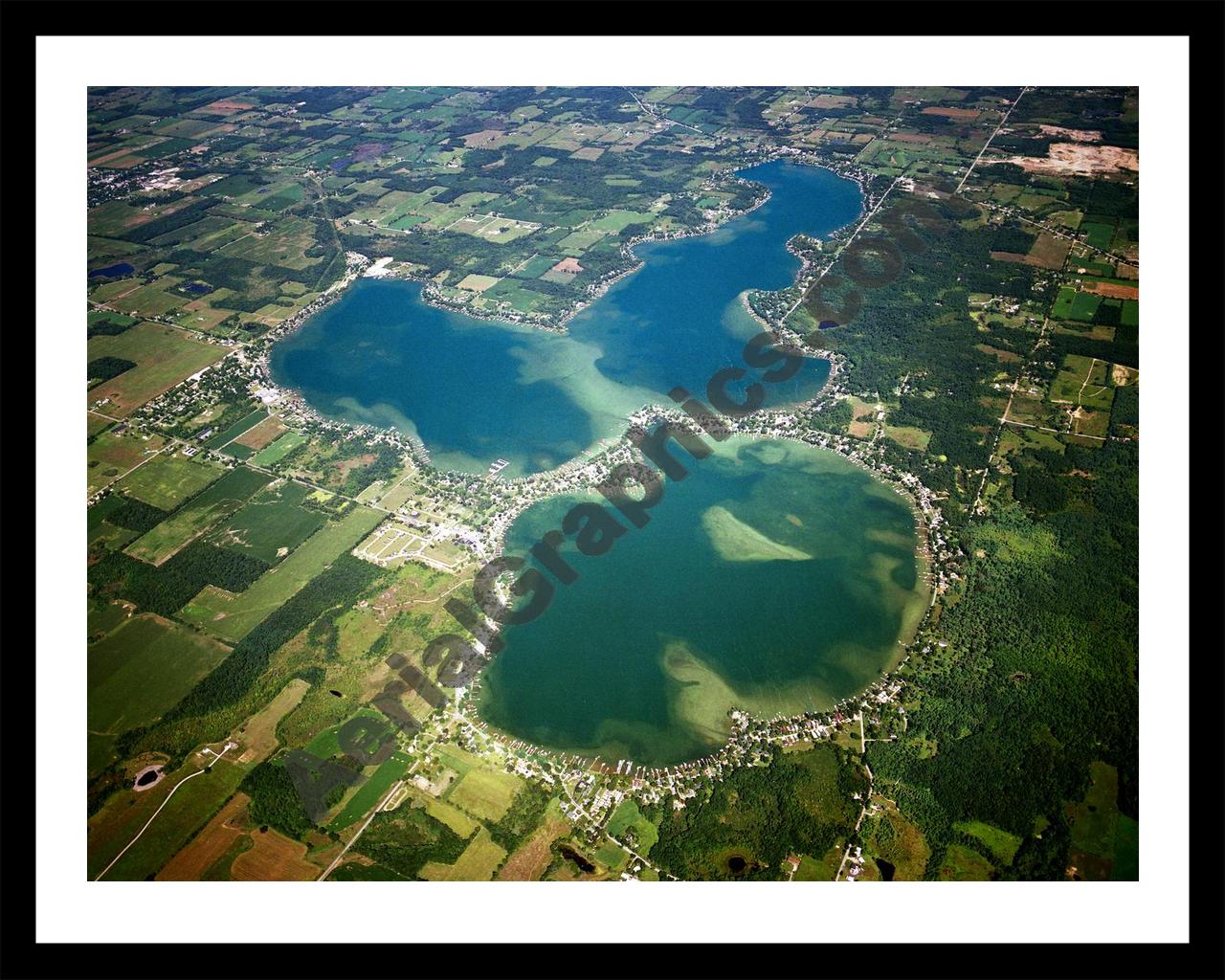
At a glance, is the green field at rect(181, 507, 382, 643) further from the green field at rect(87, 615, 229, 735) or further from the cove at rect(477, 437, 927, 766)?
the cove at rect(477, 437, 927, 766)

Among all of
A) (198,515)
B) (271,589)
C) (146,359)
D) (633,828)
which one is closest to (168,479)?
(198,515)

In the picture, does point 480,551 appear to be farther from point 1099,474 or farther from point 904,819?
point 1099,474

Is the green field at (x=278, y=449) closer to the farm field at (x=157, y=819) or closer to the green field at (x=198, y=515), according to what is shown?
the green field at (x=198, y=515)

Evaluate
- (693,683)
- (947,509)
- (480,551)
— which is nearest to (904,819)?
(693,683)

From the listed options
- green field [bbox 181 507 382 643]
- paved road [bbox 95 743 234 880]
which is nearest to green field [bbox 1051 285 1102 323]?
green field [bbox 181 507 382 643]

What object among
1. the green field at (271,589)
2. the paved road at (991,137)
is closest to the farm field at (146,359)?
the green field at (271,589)
